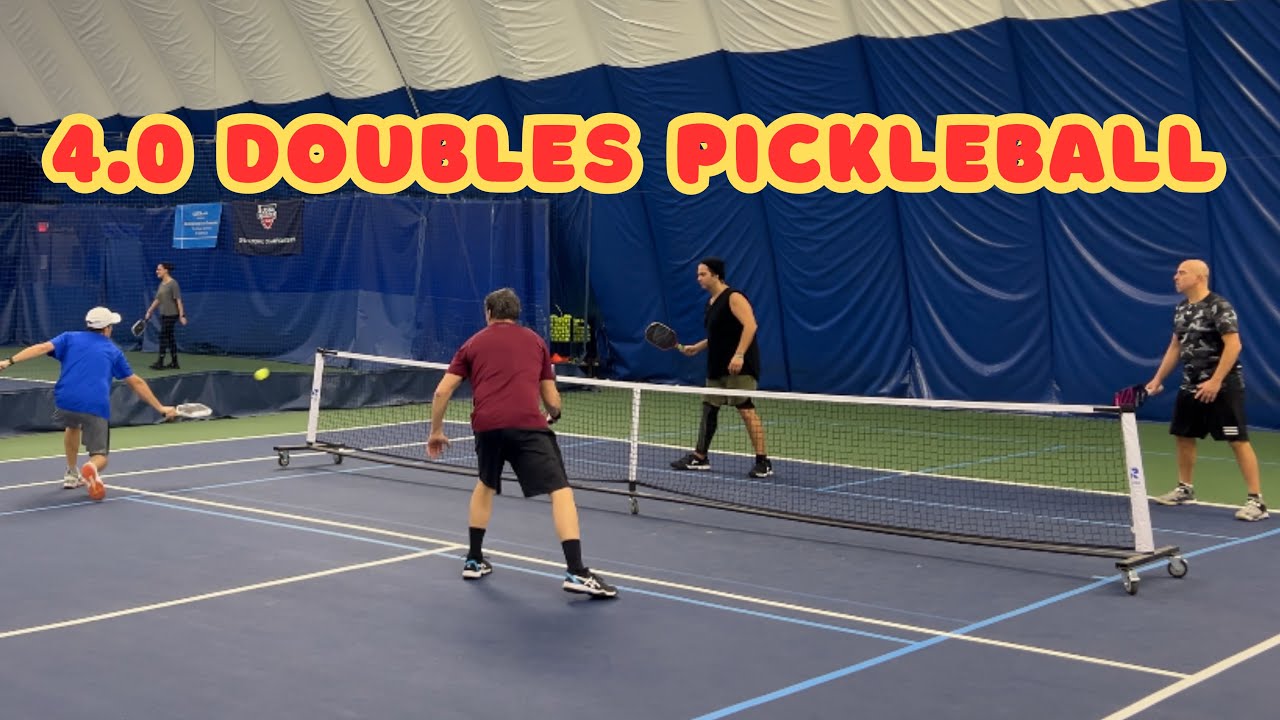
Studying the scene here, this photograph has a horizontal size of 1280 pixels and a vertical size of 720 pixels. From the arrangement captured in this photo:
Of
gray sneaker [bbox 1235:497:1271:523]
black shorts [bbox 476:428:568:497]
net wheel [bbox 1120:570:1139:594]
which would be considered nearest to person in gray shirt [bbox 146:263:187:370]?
black shorts [bbox 476:428:568:497]

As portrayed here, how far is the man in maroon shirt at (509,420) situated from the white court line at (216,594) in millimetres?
774

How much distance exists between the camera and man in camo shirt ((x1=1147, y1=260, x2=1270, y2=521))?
11055 mm

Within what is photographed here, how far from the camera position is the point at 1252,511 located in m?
11.2

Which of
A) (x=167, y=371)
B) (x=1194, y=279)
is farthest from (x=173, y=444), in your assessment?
(x=1194, y=279)

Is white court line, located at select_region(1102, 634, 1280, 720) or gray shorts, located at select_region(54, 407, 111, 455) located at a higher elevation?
gray shorts, located at select_region(54, 407, 111, 455)

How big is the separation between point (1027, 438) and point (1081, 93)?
14.3 feet

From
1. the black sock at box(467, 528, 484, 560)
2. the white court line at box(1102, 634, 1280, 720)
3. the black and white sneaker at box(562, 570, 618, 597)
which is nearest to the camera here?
the white court line at box(1102, 634, 1280, 720)

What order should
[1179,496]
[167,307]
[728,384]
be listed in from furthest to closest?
[167,307] < [728,384] < [1179,496]

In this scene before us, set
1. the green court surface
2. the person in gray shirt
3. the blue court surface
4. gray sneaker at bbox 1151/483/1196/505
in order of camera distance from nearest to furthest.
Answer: the blue court surface < gray sneaker at bbox 1151/483/1196/505 < the person in gray shirt < the green court surface

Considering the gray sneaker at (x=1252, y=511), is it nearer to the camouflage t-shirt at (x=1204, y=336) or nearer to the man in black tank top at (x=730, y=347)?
the camouflage t-shirt at (x=1204, y=336)

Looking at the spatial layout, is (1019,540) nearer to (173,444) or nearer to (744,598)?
(744,598)

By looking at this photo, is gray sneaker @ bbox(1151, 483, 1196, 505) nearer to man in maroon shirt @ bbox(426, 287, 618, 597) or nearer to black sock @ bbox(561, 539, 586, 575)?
man in maroon shirt @ bbox(426, 287, 618, 597)

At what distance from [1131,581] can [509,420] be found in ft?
12.4

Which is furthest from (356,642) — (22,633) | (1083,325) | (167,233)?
(167,233)
